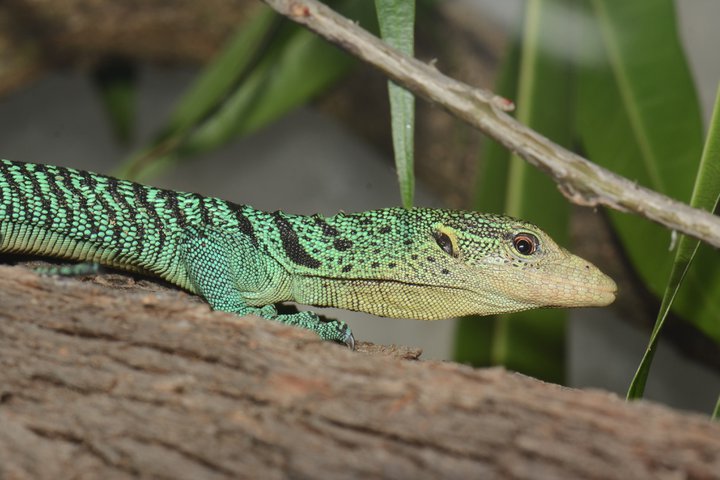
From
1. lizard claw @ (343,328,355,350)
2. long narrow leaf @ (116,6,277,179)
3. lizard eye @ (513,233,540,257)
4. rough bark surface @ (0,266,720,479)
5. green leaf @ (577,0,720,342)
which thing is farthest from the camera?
long narrow leaf @ (116,6,277,179)

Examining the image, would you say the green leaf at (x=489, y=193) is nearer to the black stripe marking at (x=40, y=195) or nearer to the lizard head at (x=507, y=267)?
the lizard head at (x=507, y=267)

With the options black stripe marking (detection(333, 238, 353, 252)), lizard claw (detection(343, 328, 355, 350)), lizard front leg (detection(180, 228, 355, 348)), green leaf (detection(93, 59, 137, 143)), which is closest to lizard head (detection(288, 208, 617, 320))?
black stripe marking (detection(333, 238, 353, 252))

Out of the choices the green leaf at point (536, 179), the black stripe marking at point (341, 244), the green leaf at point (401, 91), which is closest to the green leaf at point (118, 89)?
the green leaf at point (536, 179)

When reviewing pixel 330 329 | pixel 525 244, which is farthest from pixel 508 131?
pixel 330 329

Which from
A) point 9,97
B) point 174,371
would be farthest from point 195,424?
point 9,97

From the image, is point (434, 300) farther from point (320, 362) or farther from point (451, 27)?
point (451, 27)

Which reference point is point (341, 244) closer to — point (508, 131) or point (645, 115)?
point (508, 131)

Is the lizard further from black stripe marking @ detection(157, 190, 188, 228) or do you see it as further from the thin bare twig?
the thin bare twig
